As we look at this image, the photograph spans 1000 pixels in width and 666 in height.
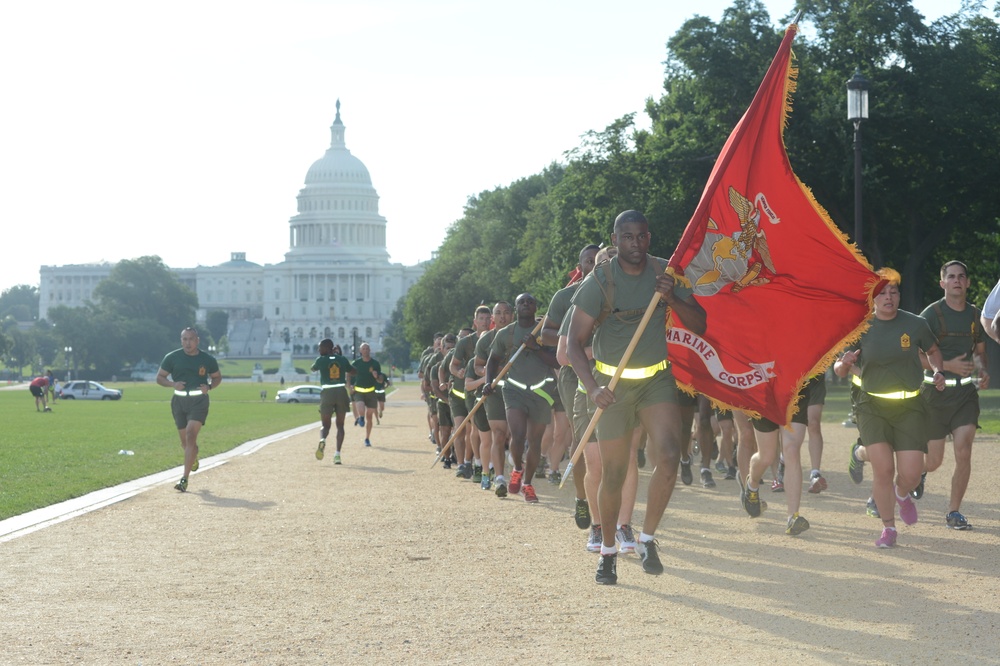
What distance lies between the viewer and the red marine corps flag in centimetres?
929

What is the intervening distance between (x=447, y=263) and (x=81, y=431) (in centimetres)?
5643

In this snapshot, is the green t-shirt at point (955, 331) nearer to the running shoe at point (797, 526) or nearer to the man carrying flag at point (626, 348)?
the running shoe at point (797, 526)

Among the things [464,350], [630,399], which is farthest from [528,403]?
[630,399]

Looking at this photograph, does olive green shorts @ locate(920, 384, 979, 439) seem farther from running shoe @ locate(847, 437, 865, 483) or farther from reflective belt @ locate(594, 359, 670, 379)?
reflective belt @ locate(594, 359, 670, 379)

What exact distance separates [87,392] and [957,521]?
80.2 m

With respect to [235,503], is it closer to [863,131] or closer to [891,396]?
[891,396]

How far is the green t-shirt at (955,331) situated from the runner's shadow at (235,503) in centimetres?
596

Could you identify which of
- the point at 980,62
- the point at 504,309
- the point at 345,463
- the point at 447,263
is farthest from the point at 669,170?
the point at 447,263

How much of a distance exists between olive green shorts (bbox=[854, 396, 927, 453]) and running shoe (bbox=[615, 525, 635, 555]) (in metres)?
1.82

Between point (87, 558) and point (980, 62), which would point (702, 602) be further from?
point (980, 62)

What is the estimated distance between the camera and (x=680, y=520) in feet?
39.9

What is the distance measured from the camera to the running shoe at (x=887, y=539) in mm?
10117

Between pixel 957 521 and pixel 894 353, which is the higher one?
pixel 894 353

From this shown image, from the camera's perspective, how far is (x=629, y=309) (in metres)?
8.59
